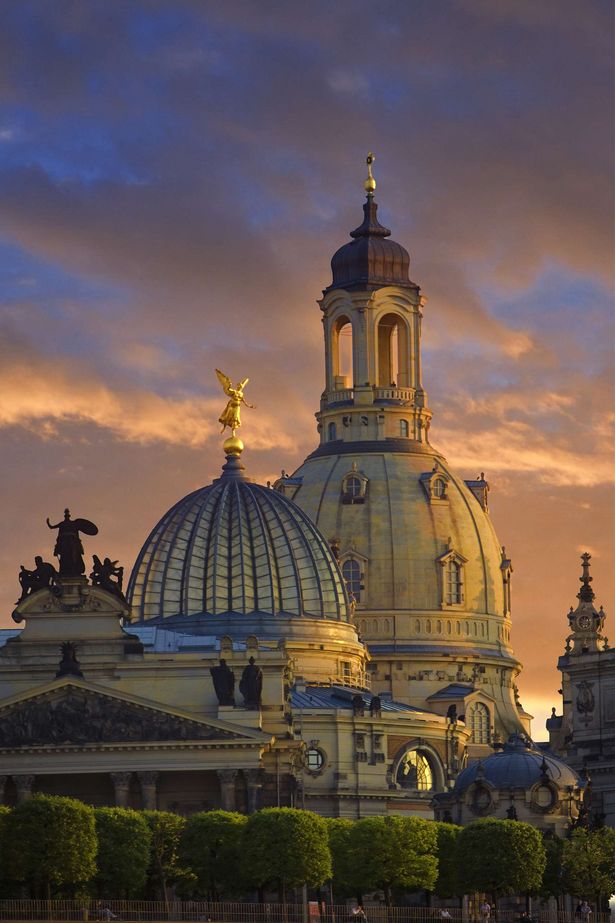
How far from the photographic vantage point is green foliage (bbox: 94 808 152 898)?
16025 cm

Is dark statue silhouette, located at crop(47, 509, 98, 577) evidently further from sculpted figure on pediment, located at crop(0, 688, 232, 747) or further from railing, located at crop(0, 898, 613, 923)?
railing, located at crop(0, 898, 613, 923)

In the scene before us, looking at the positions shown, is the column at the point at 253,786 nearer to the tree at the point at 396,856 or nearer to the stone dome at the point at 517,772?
the stone dome at the point at 517,772

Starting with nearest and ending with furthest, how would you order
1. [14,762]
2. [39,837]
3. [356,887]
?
[39,837] < [356,887] < [14,762]

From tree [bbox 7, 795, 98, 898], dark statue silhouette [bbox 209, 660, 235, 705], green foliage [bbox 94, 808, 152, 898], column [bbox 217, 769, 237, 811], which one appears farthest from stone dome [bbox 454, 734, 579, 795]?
tree [bbox 7, 795, 98, 898]

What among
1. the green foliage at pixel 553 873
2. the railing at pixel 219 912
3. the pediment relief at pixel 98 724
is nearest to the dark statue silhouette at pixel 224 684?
the pediment relief at pixel 98 724

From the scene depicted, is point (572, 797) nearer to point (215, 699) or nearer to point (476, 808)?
point (476, 808)

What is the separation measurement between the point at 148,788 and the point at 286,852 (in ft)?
72.8

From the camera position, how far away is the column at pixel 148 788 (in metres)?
184

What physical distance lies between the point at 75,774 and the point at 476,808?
1987 cm

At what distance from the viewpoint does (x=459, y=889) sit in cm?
17000

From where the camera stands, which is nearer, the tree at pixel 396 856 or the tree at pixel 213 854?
the tree at pixel 213 854

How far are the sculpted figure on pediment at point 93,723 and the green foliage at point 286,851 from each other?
65.6 ft

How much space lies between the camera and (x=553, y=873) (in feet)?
570

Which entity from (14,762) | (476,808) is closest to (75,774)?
(14,762)
